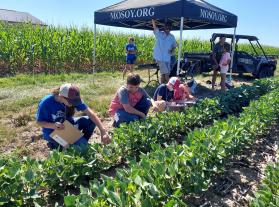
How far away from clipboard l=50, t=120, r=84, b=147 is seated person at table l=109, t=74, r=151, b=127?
123 cm

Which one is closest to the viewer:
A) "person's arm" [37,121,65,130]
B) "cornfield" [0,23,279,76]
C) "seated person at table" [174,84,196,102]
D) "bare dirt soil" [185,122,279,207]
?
"bare dirt soil" [185,122,279,207]

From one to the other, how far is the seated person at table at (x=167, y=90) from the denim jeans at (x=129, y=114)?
0.60m

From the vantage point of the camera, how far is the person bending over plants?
17.5ft

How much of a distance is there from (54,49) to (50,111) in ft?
36.3

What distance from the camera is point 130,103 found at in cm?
577

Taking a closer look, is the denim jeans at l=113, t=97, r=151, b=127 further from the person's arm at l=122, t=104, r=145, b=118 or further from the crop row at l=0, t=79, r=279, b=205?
the crop row at l=0, t=79, r=279, b=205

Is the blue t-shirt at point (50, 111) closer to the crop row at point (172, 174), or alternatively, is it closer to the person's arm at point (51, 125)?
the person's arm at point (51, 125)

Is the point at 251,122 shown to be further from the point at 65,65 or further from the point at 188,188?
the point at 65,65

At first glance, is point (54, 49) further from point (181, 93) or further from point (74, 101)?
point (74, 101)

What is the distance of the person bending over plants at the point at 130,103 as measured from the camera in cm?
533

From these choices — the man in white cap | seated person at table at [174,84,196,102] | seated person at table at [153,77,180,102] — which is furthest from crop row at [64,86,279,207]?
seated person at table at [174,84,196,102]

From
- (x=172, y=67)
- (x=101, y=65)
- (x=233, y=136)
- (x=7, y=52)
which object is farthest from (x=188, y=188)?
(x=101, y=65)

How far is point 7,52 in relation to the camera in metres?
13.5

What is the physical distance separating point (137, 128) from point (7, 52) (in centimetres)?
1055
